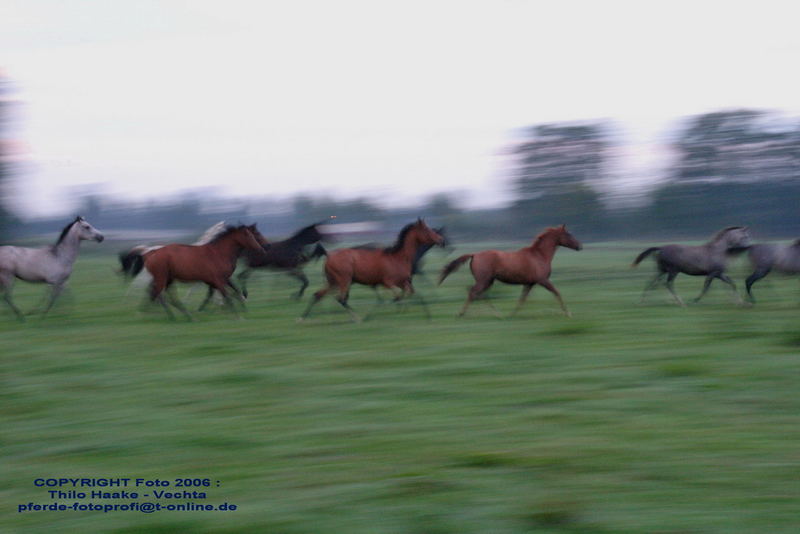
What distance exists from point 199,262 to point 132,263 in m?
2.43

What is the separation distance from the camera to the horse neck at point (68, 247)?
1402 cm

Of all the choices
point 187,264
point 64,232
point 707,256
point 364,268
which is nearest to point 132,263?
point 64,232

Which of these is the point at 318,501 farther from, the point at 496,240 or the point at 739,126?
the point at 739,126

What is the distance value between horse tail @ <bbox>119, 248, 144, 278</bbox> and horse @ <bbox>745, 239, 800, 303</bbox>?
8949 mm

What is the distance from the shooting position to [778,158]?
216 feet

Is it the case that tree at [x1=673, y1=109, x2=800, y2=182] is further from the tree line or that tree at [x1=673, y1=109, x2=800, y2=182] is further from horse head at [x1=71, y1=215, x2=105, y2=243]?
horse head at [x1=71, y1=215, x2=105, y2=243]

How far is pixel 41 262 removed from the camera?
13.8 metres

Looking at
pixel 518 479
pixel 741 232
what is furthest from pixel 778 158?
pixel 518 479

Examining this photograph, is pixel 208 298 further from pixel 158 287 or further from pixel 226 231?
pixel 226 231

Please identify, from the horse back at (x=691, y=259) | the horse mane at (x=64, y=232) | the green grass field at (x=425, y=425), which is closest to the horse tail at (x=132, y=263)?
the horse mane at (x=64, y=232)

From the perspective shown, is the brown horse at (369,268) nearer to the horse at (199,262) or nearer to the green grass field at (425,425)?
the green grass field at (425,425)

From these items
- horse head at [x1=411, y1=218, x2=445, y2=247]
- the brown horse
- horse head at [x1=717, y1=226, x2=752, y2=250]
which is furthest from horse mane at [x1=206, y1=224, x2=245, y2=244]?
horse head at [x1=717, y1=226, x2=752, y2=250]

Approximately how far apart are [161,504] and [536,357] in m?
4.95

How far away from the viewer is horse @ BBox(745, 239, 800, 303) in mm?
14344
